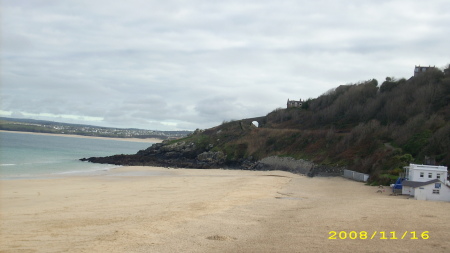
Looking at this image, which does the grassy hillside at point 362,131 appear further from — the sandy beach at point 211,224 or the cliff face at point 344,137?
the sandy beach at point 211,224

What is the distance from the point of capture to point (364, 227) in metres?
12.6

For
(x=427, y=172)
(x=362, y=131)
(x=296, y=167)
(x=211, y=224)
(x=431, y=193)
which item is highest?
(x=362, y=131)

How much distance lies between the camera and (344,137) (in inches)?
1858

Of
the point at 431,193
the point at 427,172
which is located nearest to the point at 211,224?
the point at 431,193

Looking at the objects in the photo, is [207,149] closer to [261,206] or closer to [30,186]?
[30,186]

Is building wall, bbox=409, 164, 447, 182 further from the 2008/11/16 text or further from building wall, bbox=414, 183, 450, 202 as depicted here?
the 2008/11/16 text

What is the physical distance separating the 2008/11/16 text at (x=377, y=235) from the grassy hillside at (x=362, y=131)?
60.6 ft

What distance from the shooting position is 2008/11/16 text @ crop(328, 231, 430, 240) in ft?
36.5

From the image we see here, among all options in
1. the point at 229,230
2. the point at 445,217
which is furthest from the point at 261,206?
the point at 445,217

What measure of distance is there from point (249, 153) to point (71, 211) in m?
43.1

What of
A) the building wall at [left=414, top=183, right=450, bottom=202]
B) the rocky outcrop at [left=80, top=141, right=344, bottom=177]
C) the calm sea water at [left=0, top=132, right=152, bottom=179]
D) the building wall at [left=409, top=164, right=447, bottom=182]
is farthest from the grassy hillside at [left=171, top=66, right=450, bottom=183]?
the calm sea water at [left=0, top=132, right=152, bottom=179]

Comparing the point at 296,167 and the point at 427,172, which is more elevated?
the point at 427,172

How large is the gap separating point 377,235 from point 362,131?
3695cm

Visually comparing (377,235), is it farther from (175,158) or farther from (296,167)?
(175,158)
